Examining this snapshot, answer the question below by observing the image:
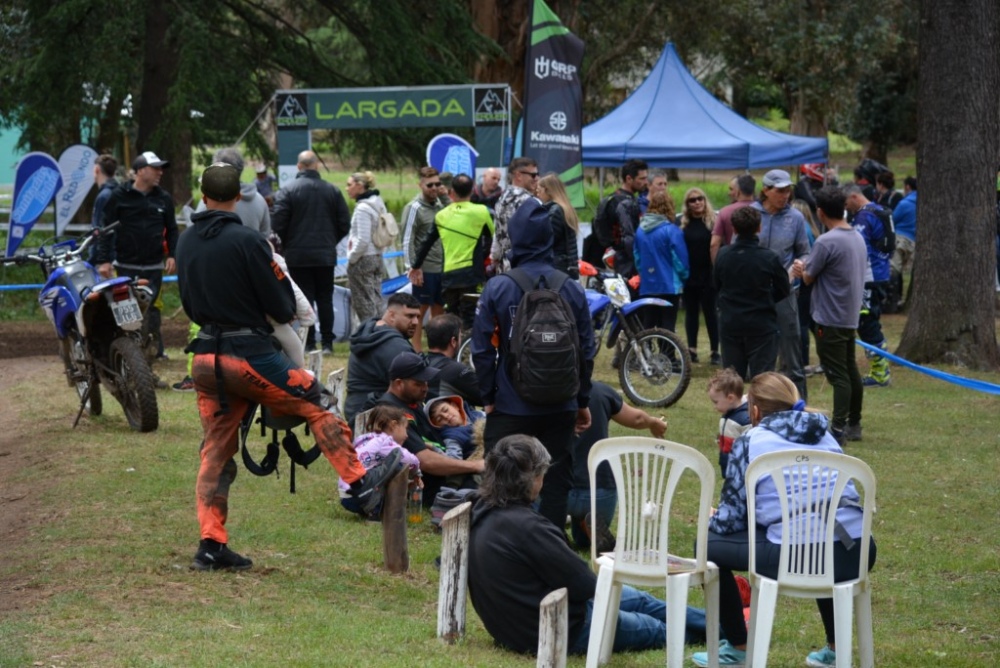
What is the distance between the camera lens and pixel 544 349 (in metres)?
6.36

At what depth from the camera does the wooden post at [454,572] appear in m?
5.60

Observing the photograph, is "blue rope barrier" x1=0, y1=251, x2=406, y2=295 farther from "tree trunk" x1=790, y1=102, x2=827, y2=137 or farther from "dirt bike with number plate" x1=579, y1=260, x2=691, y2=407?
"tree trunk" x1=790, y1=102, x2=827, y2=137

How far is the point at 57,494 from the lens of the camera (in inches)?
336

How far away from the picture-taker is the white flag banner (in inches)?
671

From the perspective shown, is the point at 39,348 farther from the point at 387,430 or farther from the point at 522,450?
the point at 522,450

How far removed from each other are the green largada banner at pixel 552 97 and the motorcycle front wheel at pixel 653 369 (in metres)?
2.07

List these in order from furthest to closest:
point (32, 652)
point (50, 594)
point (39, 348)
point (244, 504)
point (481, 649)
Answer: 1. point (39, 348)
2. point (244, 504)
3. point (50, 594)
4. point (481, 649)
5. point (32, 652)

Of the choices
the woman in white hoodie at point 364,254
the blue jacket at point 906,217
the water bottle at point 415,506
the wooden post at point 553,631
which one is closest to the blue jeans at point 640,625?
the wooden post at point 553,631

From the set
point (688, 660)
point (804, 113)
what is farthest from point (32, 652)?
point (804, 113)

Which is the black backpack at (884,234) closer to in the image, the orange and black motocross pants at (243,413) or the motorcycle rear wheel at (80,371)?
the motorcycle rear wheel at (80,371)

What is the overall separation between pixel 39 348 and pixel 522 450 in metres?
12.1

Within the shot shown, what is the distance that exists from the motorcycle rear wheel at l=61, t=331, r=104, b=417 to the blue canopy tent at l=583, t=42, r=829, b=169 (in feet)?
35.3

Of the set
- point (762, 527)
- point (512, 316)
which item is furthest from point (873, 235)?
point (762, 527)

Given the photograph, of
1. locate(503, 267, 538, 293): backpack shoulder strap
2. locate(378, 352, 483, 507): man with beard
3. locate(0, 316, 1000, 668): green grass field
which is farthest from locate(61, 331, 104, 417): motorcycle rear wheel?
locate(503, 267, 538, 293): backpack shoulder strap
